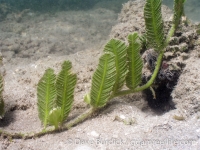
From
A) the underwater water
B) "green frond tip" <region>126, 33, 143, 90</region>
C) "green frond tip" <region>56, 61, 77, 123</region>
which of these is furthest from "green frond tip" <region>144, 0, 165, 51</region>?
the underwater water

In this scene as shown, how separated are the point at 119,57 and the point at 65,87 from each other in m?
0.75

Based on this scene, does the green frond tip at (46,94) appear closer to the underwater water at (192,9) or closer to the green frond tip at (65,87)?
the green frond tip at (65,87)

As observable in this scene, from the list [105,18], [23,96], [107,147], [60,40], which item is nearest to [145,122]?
[107,147]

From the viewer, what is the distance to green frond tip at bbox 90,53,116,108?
7.63 ft

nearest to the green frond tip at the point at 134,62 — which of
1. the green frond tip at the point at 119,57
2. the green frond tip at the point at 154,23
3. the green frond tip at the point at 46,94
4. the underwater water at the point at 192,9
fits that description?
the green frond tip at the point at 119,57

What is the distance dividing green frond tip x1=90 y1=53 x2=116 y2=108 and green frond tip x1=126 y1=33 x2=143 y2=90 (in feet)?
1.17

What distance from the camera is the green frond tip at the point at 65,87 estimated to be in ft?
7.66

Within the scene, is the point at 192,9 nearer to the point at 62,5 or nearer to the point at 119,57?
the point at 62,5

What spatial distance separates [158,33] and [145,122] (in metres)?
1.20

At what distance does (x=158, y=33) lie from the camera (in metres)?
2.79

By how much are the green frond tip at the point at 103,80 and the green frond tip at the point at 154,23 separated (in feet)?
2.70

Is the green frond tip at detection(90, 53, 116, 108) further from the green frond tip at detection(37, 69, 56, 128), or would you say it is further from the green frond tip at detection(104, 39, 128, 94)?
the green frond tip at detection(37, 69, 56, 128)

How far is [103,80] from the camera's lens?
2.45 metres

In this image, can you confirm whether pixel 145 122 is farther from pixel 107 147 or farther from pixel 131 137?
pixel 107 147
